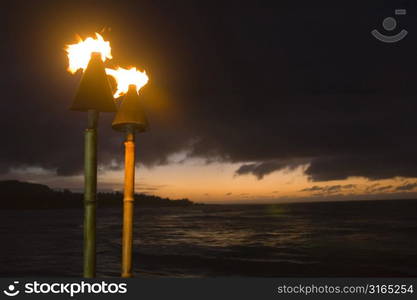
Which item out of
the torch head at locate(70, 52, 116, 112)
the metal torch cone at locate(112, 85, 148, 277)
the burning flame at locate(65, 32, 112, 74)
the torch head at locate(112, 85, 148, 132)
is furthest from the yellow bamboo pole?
the burning flame at locate(65, 32, 112, 74)

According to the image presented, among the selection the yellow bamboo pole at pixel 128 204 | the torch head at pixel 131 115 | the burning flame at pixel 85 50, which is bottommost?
the yellow bamboo pole at pixel 128 204

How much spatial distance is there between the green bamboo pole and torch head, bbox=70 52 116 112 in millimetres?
216

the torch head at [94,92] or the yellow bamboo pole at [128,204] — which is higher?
the torch head at [94,92]

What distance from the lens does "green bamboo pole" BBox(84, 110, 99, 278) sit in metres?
3.60

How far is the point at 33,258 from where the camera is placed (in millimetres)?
31938

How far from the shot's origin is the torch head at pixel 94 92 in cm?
369

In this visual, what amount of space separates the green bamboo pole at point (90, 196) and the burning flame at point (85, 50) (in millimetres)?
887

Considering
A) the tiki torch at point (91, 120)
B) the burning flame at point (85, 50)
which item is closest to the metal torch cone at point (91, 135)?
the tiki torch at point (91, 120)

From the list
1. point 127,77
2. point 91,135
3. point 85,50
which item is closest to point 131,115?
point 127,77

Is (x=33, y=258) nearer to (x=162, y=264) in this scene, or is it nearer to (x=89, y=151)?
(x=162, y=264)

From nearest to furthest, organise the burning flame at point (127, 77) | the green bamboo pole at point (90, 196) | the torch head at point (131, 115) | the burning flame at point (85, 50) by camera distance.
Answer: the green bamboo pole at point (90, 196), the burning flame at point (85, 50), the torch head at point (131, 115), the burning flame at point (127, 77)

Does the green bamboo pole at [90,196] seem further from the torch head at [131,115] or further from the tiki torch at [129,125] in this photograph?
the torch head at [131,115]

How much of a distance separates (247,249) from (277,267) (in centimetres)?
1133

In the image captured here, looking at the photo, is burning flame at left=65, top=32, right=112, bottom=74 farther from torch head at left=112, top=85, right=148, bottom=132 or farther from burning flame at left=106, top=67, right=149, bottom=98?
torch head at left=112, top=85, right=148, bottom=132
